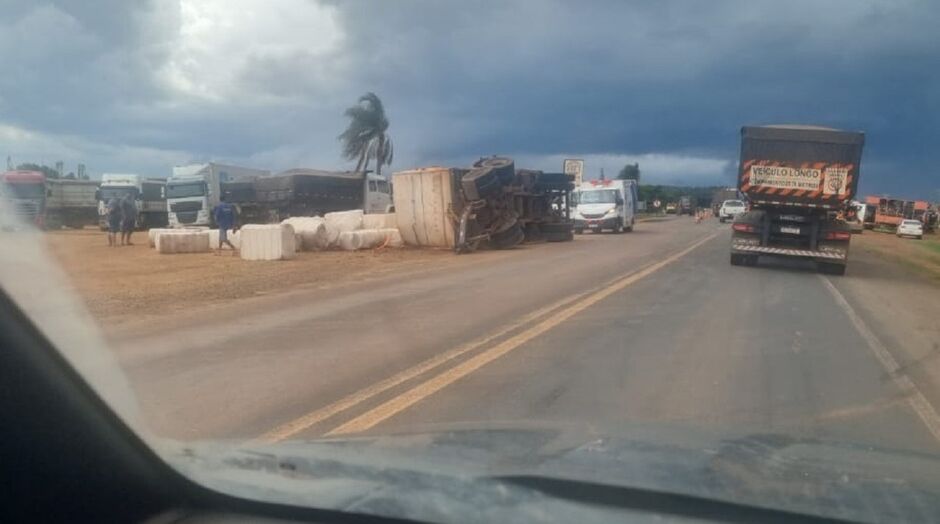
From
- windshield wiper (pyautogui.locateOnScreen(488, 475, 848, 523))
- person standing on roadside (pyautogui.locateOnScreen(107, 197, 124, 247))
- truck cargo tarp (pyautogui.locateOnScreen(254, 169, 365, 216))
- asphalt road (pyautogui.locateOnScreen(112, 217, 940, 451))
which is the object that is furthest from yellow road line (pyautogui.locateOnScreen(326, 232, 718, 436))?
truck cargo tarp (pyautogui.locateOnScreen(254, 169, 365, 216))

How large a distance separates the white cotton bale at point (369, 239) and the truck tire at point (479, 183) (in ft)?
9.27

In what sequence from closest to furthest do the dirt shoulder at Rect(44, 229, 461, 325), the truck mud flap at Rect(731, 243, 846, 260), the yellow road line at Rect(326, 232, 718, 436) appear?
the yellow road line at Rect(326, 232, 718, 436) → the dirt shoulder at Rect(44, 229, 461, 325) → the truck mud flap at Rect(731, 243, 846, 260)

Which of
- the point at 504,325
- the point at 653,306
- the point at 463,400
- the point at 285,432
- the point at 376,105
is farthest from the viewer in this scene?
the point at 376,105

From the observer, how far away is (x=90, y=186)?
153 feet

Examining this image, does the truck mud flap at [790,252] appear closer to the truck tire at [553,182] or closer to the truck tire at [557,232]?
the truck tire at [553,182]

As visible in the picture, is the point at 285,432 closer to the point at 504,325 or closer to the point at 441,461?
the point at 441,461

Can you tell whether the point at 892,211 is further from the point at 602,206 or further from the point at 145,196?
the point at 145,196

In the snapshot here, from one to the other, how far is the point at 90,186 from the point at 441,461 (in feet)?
155

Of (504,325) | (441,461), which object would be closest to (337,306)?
(504,325)

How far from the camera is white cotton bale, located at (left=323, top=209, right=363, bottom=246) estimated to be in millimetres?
27562

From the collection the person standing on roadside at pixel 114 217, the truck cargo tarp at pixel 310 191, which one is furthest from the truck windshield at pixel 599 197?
the person standing on roadside at pixel 114 217

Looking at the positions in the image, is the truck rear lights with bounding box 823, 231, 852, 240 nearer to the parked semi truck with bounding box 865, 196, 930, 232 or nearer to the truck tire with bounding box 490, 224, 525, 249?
the truck tire with bounding box 490, 224, 525, 249

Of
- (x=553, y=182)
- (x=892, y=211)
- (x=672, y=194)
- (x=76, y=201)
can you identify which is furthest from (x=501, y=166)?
(x=672, y=194)

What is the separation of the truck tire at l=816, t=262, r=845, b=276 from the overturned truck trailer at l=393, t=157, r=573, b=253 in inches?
385
